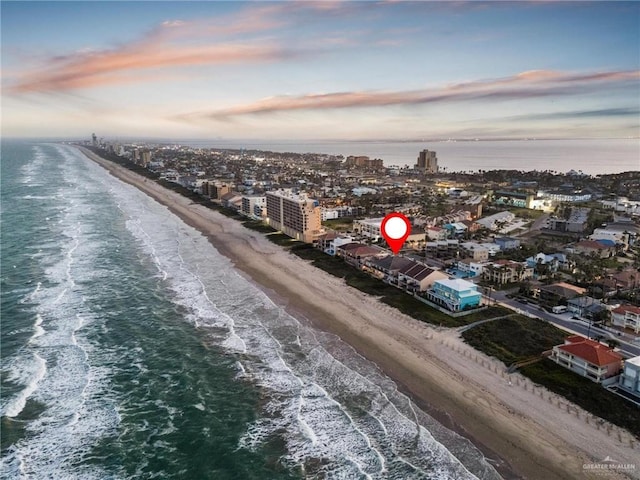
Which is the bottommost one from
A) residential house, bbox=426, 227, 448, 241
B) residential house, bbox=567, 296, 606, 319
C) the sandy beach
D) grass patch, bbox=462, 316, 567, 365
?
the sandy beach

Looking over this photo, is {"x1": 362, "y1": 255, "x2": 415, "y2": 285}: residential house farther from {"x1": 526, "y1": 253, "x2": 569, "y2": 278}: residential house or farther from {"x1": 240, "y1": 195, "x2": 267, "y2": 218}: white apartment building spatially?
{"x1": 240, "y1": 195, "x2": 267, "y2": 218}: white apartment building

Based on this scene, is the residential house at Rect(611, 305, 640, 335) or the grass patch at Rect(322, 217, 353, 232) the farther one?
the grass patch at Rect(322, 217, 353, 232)

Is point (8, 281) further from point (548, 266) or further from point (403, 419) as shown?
point (548, 266)

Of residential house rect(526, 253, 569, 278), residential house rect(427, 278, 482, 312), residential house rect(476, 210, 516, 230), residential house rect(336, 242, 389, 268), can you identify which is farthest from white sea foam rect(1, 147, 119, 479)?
residential house rect(476, 210, 516, 230)

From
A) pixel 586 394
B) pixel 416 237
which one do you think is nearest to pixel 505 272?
pixel 416 237

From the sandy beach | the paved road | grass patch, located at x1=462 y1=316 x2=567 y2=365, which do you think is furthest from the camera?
the paved road

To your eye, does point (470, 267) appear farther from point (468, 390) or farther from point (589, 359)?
point (468, 390)
